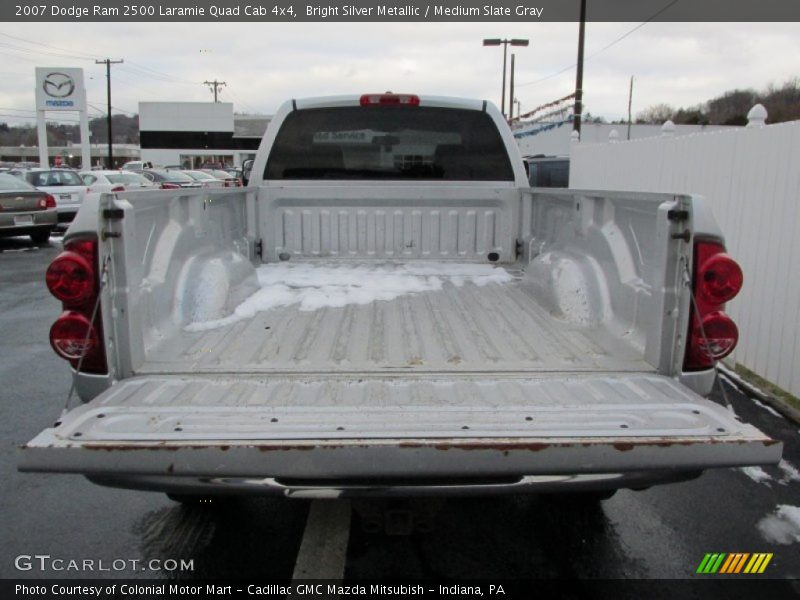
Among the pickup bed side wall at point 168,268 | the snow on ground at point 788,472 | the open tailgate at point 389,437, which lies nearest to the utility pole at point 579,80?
the snow on ground at point 788,472

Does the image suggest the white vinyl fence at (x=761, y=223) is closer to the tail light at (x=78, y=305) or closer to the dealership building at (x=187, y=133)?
the tail light at (x=78, y=305)

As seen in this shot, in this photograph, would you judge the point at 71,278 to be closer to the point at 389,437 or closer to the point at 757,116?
the point at 389,437

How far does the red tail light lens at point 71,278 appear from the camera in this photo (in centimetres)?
270

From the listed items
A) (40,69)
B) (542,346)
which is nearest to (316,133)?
(542,346)

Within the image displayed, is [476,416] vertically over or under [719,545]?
over

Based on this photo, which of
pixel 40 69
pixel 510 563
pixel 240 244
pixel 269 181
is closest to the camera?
pixel 510 563

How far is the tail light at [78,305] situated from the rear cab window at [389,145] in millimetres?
2830

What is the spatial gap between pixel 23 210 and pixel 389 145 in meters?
13.5

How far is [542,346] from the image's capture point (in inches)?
133

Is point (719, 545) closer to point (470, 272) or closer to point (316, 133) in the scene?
point (470, 272)

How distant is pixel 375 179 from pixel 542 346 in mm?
2592

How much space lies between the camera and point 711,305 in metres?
2.80

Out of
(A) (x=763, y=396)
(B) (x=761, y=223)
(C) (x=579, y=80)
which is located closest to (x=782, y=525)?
(A) (x=763, y=396)

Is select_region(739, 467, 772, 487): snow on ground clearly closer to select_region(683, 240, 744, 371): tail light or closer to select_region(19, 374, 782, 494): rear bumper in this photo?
select_region(683, 240, 744, 371): tail light
